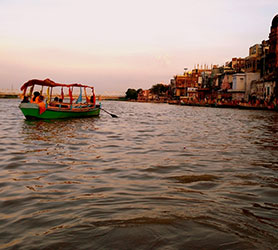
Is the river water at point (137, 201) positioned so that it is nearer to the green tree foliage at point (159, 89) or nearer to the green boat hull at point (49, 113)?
the green boat hull at point (49, 113)

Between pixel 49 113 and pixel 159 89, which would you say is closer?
pixel 49 113

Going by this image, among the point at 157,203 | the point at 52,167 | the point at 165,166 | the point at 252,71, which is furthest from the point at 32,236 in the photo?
the point at 252,71

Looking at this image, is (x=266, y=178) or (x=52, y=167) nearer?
(x=266, y=178)

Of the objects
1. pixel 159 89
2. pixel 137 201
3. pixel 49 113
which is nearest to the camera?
pixel 137 201

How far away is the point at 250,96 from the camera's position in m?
73.6

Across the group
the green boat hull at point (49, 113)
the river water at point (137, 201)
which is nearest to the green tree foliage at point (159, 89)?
the green boat hull at point (49, 113)

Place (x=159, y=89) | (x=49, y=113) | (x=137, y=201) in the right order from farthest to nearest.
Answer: (x=159, y=89) → (x=49, y=113) → (x=137, y=201)

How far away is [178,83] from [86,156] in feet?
438

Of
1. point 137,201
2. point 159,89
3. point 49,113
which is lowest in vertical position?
point 137,201

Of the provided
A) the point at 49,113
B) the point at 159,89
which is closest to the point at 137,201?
the point at 49,113

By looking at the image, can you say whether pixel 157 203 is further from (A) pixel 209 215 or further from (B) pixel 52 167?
(B) pixel 52 167

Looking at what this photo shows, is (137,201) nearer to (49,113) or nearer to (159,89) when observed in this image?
(49,113)

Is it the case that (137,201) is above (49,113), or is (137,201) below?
below

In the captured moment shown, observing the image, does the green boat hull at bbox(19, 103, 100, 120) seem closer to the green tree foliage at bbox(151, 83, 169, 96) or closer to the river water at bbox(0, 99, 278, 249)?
the river water at bbox(0, 99, 278, 249)
